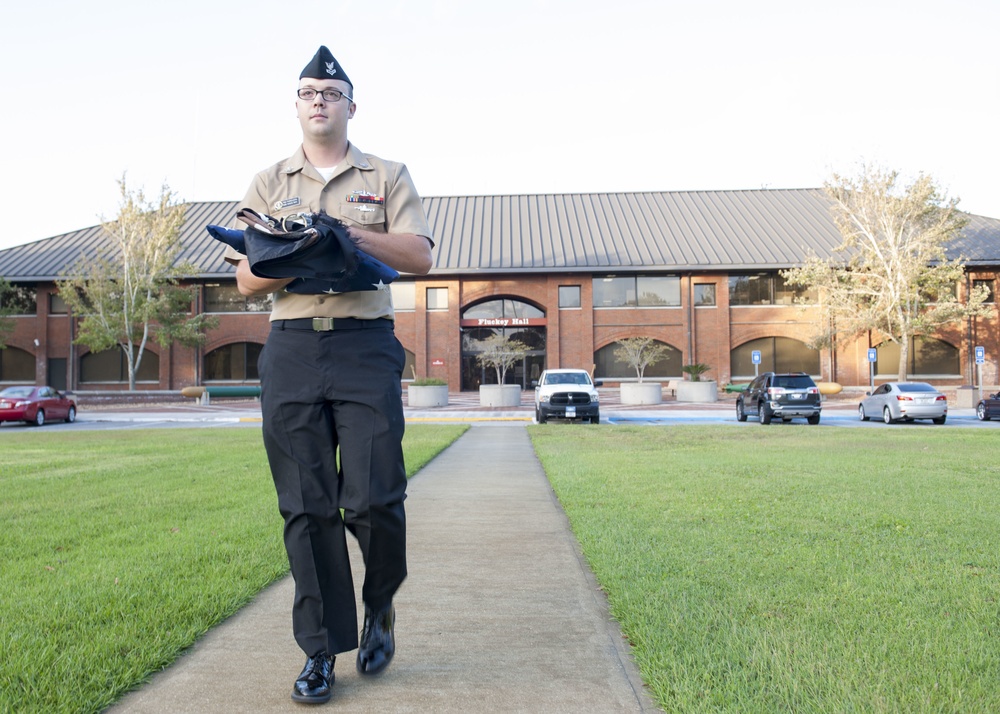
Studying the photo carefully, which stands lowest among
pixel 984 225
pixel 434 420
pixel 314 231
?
pixel 434 420

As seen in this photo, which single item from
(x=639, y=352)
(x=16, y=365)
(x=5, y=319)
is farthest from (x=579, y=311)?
(x=16, y=365)

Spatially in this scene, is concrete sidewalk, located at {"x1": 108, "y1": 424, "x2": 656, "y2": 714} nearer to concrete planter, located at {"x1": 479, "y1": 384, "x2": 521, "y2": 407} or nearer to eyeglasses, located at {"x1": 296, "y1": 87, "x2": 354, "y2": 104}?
eyeglasses, located at {"x1": 296, "y1": 87, "x2": 354, "y2": 104}

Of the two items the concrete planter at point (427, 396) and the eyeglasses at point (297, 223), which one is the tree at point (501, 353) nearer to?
the concrete planter at point (427, 396)

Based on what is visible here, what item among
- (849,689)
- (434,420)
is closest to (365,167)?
(849,689)

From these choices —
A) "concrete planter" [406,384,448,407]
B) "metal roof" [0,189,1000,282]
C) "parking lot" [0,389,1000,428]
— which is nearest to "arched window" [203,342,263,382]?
"metal roof" [0,189,1000,282]

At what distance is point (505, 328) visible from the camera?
47.6m

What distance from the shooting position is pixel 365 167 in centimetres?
334

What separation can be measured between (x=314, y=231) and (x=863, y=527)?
5268mm

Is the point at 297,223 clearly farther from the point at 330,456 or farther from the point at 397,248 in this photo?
the point at 330,456

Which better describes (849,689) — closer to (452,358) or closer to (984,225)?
(452,358)

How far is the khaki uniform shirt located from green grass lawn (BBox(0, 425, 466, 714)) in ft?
5.30

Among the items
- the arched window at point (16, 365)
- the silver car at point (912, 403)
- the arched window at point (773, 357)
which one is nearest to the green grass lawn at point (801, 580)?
the silver car at point (912, 403)

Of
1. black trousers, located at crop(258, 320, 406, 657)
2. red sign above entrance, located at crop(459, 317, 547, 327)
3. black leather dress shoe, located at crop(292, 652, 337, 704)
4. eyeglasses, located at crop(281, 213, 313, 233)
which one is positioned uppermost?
red sign above entrance, located at crop(459, 317, 547, 327)

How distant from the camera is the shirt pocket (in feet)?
10.8
